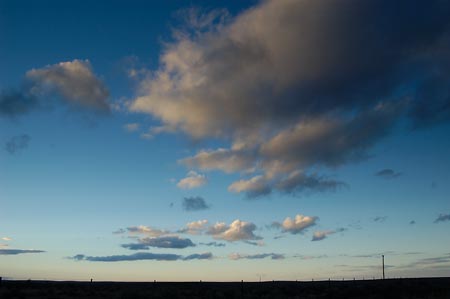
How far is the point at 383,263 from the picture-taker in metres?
91.2
